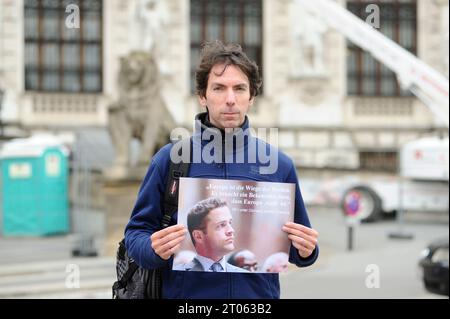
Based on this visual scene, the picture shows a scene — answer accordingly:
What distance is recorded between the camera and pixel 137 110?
47.2 ft

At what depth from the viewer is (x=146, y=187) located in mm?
2996

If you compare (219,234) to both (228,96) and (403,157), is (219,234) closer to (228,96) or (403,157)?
(228,96)

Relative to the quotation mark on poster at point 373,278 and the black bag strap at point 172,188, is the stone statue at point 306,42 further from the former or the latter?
the black bag strap at point 172,188

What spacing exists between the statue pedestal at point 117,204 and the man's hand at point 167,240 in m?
10.3

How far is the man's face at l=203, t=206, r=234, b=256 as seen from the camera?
2840mm

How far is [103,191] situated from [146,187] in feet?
36.9

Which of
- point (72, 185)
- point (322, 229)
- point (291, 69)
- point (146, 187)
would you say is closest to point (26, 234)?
point (72, 185)

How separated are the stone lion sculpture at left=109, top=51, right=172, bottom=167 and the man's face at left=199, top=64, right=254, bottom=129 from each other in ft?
37.3

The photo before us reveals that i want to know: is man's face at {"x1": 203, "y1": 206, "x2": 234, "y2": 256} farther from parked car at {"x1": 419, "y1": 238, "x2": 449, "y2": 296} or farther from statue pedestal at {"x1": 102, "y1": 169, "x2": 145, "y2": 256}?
statue pedestal at {"x1": 102, "y1": 169, "x2": 145, "y2": 256}

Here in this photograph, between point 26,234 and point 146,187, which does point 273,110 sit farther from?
point 146,187

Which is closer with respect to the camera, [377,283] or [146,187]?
[146,187]

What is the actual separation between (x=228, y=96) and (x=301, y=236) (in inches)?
21.8

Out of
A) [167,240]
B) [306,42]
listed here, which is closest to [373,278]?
[167,240]

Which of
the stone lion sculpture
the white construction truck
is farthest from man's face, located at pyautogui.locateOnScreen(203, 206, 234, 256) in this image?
the white construction truck
